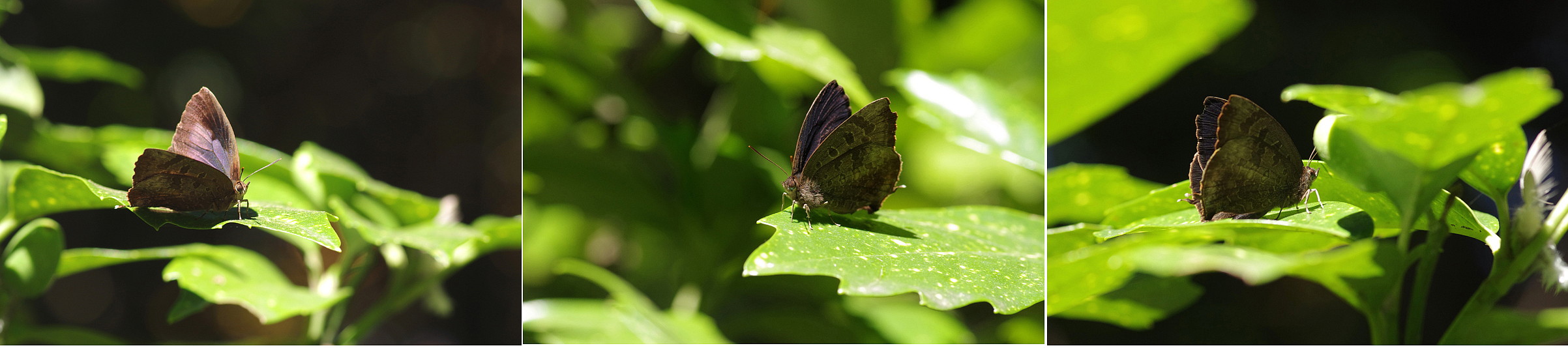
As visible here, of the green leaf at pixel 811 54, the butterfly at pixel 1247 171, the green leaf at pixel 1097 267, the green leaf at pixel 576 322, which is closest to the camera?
the green leaf at pixel 1097 267

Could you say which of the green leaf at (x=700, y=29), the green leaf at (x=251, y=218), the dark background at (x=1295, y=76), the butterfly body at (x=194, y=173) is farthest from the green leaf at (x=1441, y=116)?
the butterfly body at (x=194, y=173)

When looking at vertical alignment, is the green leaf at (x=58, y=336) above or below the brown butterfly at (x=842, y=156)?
below

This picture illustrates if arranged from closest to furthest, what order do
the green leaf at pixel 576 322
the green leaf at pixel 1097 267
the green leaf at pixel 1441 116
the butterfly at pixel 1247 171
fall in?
1. the green leaf at pixel 1441 116
2. the green leaf at pixel 1097 267
3. the butterfly at pixel 1247 171
4. the green leaf at pixel 576 322

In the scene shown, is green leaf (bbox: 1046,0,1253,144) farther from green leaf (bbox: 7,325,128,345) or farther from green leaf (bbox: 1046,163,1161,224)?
green leaf (bbox: 7,325,128,345)

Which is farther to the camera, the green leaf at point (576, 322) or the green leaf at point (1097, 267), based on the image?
the green leaf at point (576, 322)

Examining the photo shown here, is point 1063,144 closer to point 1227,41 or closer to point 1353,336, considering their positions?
point 1227,41

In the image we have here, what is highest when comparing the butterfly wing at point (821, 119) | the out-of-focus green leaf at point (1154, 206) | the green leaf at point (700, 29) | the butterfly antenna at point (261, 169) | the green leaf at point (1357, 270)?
the green leaf at point (700, 29)

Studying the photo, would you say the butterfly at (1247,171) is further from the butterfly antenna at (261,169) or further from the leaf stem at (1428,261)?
the butterfly antenna at (261,169)
